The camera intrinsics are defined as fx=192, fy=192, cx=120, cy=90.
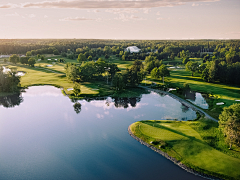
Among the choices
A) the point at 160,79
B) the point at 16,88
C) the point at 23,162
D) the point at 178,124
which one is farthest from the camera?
the point at 160,79

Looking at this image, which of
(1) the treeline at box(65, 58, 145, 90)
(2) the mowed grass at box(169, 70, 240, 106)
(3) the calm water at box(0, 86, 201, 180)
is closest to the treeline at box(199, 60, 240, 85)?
(2) the mowed grass at box(169, 70, 240, 106)

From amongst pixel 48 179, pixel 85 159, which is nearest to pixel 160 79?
pixel 85 159

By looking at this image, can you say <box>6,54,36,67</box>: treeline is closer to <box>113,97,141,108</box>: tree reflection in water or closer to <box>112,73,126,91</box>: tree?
<box>112,73,126,91</box>: tree

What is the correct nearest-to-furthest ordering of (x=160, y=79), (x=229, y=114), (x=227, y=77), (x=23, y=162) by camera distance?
(x=23, y=162) → (x=229, y=114) → (x=227, y=77) → (x=160, y=79)

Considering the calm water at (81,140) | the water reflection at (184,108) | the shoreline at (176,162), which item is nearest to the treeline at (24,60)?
the calm water at (81,140)

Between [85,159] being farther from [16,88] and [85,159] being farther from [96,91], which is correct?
[16,88]

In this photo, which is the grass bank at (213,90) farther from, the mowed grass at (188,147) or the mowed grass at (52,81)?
the mowed grass at (52,81)

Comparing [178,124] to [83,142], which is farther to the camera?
[178,124]
